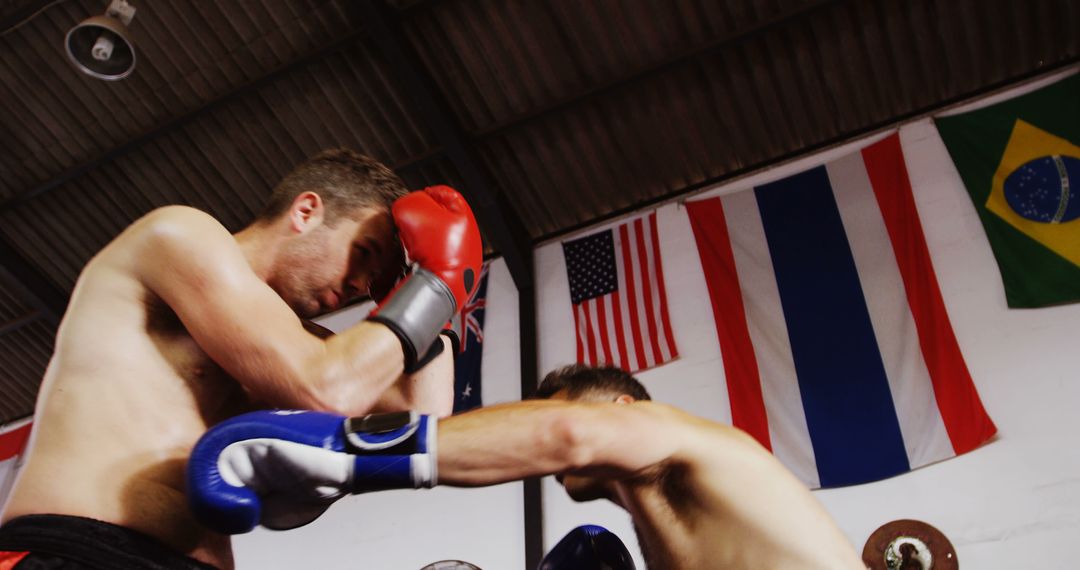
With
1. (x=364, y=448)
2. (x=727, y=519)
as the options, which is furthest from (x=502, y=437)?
(x=727, y=519)

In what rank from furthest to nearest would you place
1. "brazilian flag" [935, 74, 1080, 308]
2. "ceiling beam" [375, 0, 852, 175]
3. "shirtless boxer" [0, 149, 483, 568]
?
"ceiling beam" [375, 0, 852, 175]
"brazilian flag" [935, 74, 1080, 308]
"shirtless boxer" [0, 149, 483, 568]

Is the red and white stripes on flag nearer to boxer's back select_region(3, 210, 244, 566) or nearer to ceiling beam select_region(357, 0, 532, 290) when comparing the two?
ceiling beam select_region(357, 0, 532, 290)

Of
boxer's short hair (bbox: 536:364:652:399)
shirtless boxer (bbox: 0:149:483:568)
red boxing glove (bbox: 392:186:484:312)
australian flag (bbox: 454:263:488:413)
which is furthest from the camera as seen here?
australian flag (bbox: 454:263:488:413)

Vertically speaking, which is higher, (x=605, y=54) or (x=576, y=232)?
(x=605, y=54)

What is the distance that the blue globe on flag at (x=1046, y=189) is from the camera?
4.79 meters

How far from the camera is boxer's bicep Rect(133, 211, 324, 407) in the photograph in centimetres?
133

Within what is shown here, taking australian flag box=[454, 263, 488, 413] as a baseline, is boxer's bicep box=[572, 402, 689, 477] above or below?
below

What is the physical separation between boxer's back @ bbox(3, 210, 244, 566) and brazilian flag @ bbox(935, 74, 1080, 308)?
4.65 metres

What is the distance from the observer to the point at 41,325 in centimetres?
714

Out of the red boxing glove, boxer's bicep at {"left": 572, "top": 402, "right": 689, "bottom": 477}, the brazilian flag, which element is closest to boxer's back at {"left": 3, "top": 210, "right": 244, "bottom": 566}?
the red boxing glove

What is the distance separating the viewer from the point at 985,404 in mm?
4402

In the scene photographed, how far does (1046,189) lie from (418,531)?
177 inches

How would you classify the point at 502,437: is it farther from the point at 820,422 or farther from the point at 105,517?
the point at 820,422

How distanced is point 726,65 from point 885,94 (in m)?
1.16
